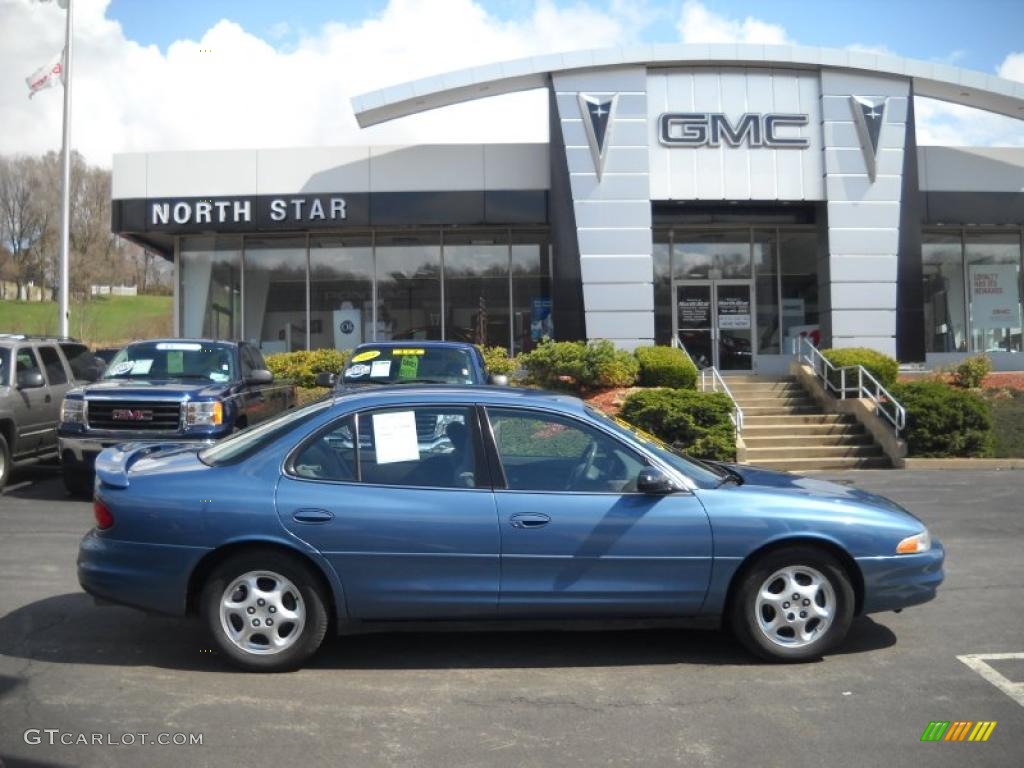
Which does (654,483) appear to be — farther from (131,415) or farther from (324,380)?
(131,415)

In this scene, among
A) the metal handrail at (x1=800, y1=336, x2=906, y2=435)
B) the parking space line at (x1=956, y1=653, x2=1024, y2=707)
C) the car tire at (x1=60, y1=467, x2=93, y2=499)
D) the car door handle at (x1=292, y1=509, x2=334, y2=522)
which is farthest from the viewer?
the metal handrail at (x1=800, y1=336, x2=906, y2=435)

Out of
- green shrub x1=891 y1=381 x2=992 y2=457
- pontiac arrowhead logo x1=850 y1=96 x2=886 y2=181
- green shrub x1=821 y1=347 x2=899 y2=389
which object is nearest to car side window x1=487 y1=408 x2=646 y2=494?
green shrub x1=891 y1=381 x2=992 y2=457

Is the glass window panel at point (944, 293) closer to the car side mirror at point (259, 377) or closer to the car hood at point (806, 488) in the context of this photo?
the car side mirror at point (259, 377)

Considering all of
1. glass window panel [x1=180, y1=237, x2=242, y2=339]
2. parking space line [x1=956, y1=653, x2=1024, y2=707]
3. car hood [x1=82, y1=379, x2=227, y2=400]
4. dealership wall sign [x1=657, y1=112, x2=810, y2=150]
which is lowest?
parking space line [x1=956, y1=653, x2=1024, y2=707]

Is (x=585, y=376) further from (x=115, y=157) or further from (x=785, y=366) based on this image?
(x=115, y=157)

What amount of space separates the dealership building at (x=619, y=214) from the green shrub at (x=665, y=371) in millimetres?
1889

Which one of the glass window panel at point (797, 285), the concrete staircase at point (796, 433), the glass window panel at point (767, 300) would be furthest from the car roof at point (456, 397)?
the glass window panel at point (767, 300)

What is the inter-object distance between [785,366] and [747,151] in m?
5.20

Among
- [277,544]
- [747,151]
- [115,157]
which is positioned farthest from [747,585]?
[115,157]

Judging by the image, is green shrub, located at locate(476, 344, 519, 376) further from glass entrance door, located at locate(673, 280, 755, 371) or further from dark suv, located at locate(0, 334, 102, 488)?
dark suv, located at locate(0, 334, 102, 488)

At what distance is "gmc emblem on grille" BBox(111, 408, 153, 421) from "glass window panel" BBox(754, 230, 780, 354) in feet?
52.4

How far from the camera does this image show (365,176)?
67.2 ft

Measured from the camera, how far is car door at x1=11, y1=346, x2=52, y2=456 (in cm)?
1132

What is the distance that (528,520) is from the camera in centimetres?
484
